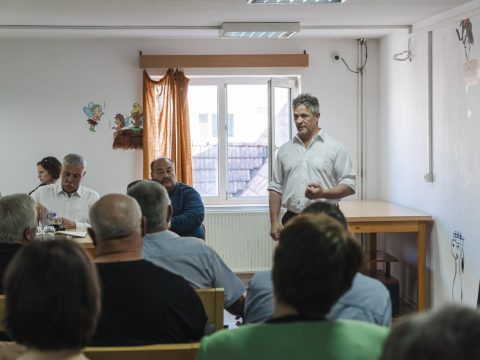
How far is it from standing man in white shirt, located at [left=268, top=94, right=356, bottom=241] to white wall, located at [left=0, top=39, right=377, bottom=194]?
219 centimetres

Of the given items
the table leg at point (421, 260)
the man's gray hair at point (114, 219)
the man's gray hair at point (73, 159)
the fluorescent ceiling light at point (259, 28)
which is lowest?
the table leg at point (421, 260)

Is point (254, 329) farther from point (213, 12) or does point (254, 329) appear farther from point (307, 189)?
point (213, 12)

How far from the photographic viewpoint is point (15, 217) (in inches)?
113

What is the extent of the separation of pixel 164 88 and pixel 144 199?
379 cm

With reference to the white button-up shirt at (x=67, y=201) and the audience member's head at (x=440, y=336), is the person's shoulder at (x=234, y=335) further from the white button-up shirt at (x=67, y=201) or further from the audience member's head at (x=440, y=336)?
the white button-up shirt at (x=67, y=201)

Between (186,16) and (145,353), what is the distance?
381 centimetres

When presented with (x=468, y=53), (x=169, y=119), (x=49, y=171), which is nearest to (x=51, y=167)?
(x=49, y=171)

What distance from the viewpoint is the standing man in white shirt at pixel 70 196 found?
4.77 metres

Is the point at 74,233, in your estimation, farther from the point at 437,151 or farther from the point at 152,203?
the point at 437,151

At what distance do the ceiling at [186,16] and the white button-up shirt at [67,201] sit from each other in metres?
1.38

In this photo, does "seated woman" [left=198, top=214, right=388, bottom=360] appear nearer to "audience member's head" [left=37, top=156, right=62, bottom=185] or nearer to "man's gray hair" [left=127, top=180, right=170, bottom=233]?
"man's gray hair" [left=127, top=180, right=170, bottom=233]

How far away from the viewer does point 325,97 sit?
6.63 m

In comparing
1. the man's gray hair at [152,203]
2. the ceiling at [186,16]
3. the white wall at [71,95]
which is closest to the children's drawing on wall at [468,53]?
the ceiling at [186,16]

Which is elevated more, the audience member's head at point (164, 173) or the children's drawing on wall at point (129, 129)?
the children's drawing on wall at point (129, 129)
